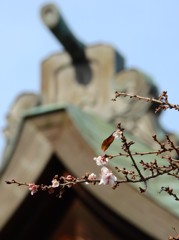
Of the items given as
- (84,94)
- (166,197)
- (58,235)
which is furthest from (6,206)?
(84,94)

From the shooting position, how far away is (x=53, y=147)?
890 centimetres

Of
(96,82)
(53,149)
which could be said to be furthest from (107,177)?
(96,82)

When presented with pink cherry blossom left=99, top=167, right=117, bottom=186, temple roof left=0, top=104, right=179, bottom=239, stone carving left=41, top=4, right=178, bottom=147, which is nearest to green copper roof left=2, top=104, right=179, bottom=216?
temple roof left=0, top=104, right=179, bottom=239

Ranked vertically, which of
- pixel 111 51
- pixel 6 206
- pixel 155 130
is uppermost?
pixel 111 51

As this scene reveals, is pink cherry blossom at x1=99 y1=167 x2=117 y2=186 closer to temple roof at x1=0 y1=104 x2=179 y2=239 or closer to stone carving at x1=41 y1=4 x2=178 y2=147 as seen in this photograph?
temple roof at x1=0 y1=104 x2=179 y2=239

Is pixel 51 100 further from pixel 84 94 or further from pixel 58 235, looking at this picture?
pixel 58 235

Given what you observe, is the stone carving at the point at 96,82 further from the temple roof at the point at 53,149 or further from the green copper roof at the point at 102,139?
the temple roof at the point at 53,149

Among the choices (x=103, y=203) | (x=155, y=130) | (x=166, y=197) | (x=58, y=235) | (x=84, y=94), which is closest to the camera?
(x=166, y=197)

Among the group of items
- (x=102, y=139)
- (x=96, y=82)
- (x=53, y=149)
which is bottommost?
(x=53, y=149)

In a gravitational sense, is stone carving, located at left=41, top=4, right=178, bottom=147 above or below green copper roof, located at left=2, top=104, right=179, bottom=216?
above

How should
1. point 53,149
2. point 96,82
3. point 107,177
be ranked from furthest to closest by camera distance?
point 96,82
point 53,149
point 107,177

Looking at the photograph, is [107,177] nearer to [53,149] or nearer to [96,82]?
[53,149]

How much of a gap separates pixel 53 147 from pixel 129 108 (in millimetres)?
1802

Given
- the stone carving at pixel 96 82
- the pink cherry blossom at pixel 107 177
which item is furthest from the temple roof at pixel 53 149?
the pink cherry blossom at pixel 107 177
